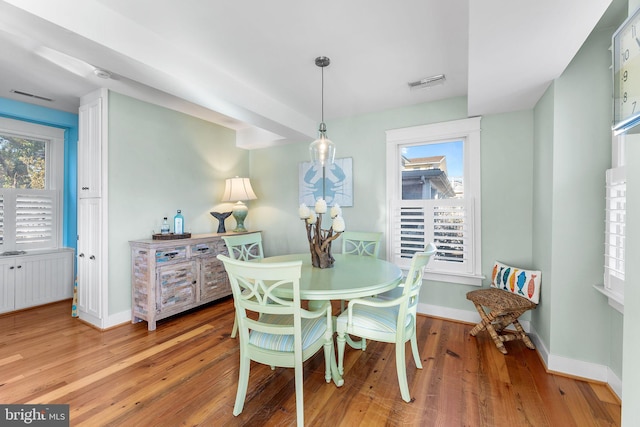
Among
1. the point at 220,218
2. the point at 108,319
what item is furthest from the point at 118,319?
the point at 220,218

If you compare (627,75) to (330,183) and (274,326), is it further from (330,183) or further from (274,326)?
(330,183)

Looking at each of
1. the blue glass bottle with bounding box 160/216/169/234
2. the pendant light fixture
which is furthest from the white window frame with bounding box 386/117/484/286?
the blue glass bottle with bounding box 160/216/169/234

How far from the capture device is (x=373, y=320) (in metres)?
1.91

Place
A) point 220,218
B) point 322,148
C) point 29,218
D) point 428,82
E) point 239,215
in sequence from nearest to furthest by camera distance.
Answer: point 322,148, point 428,82, point 29,218, point 220,218, point 239,215

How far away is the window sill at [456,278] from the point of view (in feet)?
9.76

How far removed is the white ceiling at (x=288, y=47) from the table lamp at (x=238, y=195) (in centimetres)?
122

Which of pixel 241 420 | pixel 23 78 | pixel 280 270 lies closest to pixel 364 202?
pixel 280 270

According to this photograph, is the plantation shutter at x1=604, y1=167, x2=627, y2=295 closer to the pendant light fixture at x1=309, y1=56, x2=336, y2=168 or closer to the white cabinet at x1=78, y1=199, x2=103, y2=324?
the pendant light fixture at x1=309, y1=56, x2=336, y2=168

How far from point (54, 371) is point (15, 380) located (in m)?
0.21

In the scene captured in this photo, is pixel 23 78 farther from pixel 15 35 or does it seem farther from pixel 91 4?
pixel 91 4

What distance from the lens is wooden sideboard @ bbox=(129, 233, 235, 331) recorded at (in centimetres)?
294

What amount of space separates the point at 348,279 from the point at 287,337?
0.57 metres

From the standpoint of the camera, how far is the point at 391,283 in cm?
188

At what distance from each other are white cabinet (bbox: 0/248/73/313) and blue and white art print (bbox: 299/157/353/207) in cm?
334
